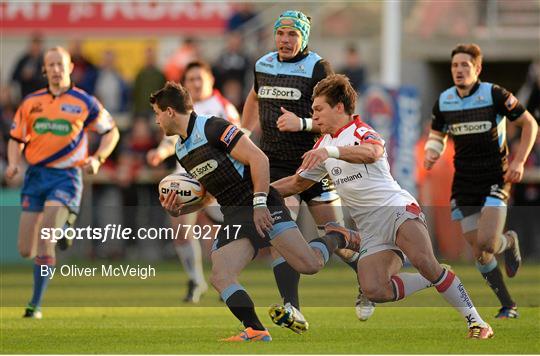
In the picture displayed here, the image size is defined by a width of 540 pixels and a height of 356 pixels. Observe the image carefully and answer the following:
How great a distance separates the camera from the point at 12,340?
10391 millimetres

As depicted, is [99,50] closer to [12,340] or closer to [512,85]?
[512,85]

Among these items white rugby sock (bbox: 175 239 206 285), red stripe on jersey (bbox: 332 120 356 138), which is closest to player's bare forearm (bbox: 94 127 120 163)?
white rugby sock (bbox: 175 239 206 285)

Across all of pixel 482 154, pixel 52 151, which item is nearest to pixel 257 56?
pixel 52 151

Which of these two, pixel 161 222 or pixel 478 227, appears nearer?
pixel 478 227

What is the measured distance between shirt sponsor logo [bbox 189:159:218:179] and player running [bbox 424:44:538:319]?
291 centimetres

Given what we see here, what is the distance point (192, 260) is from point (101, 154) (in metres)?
2.06

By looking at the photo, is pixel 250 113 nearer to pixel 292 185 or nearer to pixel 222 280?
pixel 292 185

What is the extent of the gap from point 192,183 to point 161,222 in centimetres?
979

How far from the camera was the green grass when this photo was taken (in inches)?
383

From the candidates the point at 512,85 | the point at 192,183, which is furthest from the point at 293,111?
the point at 512,85

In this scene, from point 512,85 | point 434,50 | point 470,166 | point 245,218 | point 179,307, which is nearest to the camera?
point 245,218

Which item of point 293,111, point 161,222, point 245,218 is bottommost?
point 161,222

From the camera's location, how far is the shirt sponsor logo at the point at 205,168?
33.3ft

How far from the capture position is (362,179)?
1008 cm
